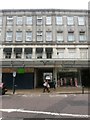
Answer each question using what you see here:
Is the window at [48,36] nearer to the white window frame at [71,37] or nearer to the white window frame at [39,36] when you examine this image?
the white window frame at [39,36]

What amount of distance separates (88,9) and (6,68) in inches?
618

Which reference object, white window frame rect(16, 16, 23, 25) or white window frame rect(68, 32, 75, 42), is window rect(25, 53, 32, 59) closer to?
white window frame rect(16, 16, 23, 25)

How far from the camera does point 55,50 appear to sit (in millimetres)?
33094

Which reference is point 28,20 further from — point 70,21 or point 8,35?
point 70,21

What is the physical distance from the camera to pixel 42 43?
33.0m

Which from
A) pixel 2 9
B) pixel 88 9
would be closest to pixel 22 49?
pixel 2 9

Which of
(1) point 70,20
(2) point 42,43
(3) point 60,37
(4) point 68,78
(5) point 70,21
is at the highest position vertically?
(1) point 70,20

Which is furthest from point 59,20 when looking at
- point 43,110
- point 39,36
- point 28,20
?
point 43,110

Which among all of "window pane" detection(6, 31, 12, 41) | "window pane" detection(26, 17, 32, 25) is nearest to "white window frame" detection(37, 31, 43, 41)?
"window pane" detection(26, 17, 32, 25)

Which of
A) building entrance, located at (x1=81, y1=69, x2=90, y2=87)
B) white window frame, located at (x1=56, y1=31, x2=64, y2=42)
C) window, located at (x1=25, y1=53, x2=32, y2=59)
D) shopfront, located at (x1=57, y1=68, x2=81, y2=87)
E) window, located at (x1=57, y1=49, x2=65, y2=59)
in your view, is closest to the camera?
window, located at (x1=25, y1=53, x2=32, y2=59)

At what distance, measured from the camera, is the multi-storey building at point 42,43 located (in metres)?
32.4

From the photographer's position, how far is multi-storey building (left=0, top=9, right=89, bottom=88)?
106ft

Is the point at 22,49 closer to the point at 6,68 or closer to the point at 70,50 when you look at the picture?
the point at 6,68

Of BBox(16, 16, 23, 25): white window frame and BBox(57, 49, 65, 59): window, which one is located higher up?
BBox(16, 16, 23, 25): white window frame
